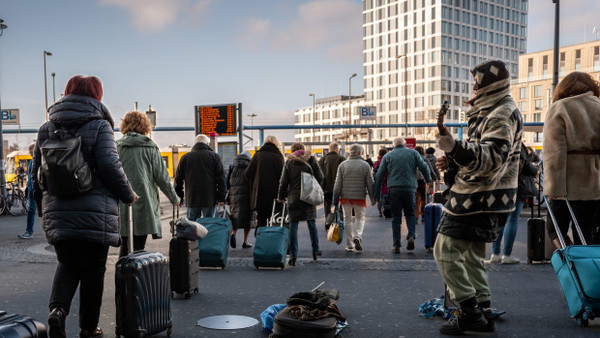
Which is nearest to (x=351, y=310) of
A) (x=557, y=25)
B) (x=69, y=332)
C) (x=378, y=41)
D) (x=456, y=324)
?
(x=456, y=324)

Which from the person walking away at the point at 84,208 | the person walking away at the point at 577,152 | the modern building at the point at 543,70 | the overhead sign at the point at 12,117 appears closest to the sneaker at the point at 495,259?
the person walking away at the point at 577,152

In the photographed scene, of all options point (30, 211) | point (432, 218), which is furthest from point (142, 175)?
point (30, 211)

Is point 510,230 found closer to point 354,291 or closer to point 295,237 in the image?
point 354,291

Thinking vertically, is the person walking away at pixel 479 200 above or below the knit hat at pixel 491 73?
below

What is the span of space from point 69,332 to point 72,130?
5.50 feet

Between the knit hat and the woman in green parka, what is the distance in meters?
3.13

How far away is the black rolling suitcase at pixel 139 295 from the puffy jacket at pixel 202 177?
13.3 feet

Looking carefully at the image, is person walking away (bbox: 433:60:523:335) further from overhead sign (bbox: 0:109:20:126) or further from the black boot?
overhead sign (bbox: 0:109:20:126)

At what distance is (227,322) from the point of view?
15.3ft

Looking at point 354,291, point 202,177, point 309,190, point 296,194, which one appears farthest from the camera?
point 202,177

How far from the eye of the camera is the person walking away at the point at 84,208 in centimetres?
381

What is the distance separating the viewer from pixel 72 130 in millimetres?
3879

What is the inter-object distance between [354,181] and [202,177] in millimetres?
2437

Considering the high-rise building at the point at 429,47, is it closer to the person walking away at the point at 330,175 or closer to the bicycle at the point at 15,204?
the bicycle at the point at 15,204
